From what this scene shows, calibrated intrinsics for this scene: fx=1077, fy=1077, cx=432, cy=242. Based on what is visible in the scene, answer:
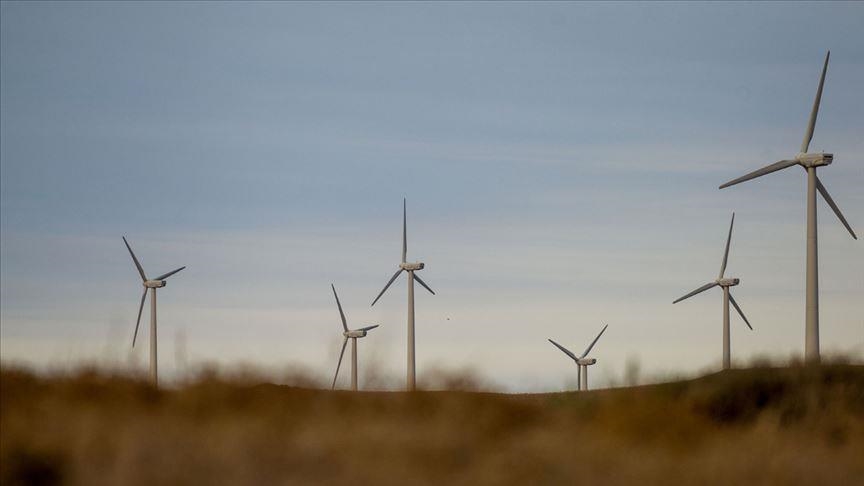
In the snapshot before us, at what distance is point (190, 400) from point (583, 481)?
929 centimetres

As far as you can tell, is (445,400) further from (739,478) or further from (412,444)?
(739,478)

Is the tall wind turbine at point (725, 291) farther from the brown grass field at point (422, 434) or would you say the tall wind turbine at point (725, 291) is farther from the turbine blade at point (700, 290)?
the brown grass field at point (422, 434)

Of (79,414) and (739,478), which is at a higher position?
(79,414)

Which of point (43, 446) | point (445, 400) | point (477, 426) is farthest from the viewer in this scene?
point (445, 400)

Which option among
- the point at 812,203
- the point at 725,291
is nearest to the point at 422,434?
the point at 812,203

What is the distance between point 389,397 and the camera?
25469mm

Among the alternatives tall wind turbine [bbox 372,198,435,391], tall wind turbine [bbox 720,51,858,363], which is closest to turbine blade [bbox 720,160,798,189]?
tall wind turbine [bbox 720,51,858,363]

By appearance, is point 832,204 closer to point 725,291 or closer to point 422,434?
point 725,291

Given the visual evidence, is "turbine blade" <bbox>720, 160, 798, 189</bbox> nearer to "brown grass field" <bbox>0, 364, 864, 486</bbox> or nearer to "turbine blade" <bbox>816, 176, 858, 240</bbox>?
"turbine blade" <bbox>816, 176, 858, 240</bbox>

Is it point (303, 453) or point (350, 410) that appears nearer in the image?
point (303, 453)

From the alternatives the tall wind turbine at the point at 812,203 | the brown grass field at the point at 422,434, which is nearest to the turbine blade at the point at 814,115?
the tall wind turbine at the point at 812,203

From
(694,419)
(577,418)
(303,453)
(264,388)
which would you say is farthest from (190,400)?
(694,419)

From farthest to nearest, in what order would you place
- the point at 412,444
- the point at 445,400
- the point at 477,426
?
the point at 445,400
the point at 477,426
the point at 412,444

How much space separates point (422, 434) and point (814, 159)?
32615mm
